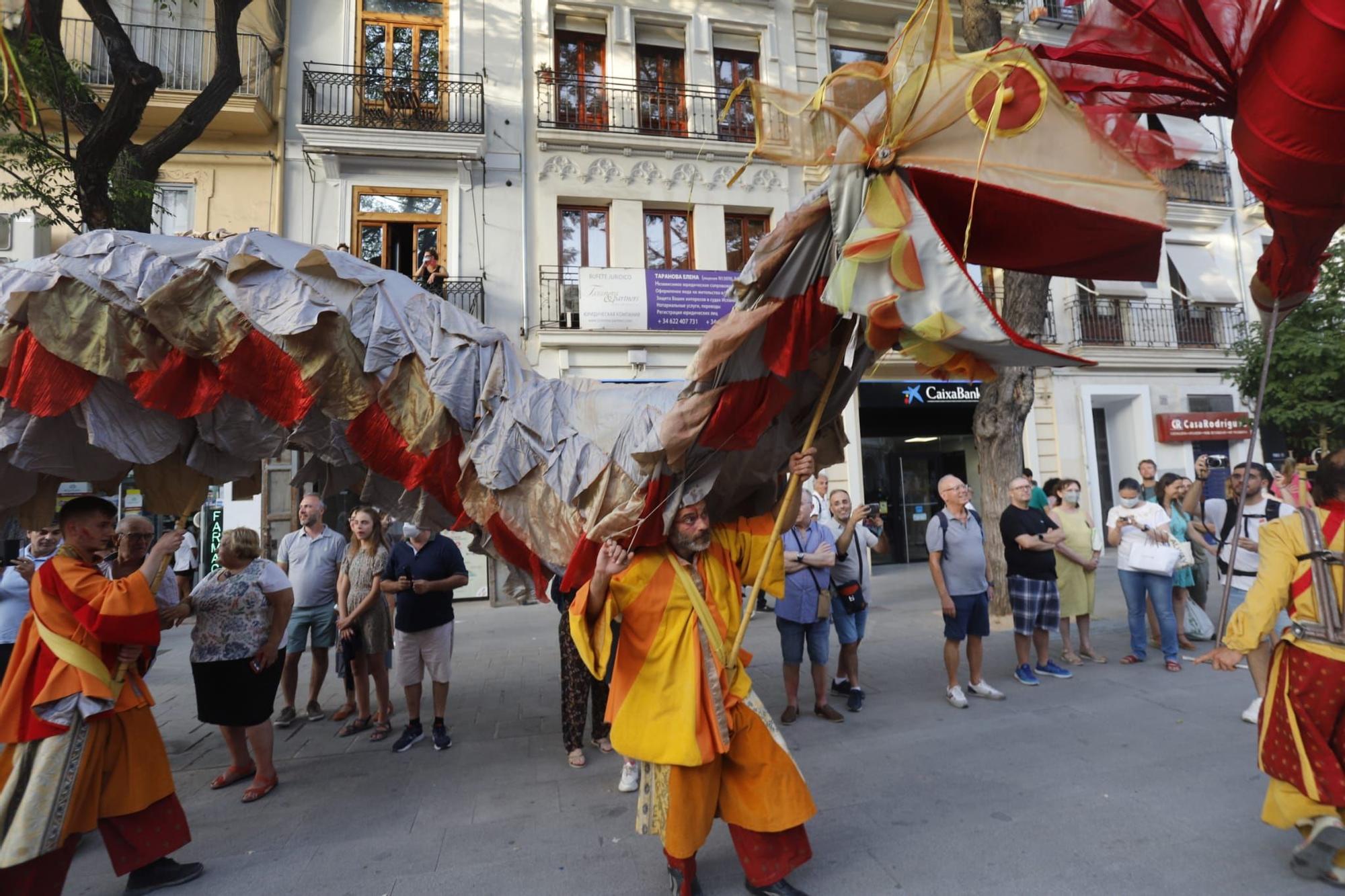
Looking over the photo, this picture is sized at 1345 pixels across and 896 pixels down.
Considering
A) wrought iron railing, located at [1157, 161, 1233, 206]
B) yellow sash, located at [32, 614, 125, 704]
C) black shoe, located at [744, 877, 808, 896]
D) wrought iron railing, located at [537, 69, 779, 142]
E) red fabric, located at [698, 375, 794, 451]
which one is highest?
wrought iron railing, located at [537, 69, 779, 142]

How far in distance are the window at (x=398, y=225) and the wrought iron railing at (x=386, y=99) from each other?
1085 mm

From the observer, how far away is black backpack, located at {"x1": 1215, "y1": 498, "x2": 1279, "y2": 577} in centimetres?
515

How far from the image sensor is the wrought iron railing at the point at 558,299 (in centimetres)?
1200

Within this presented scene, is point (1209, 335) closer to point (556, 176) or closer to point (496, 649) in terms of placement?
point (556, 176)

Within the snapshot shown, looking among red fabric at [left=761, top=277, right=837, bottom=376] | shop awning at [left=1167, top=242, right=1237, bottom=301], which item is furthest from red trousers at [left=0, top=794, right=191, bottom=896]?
shop awning at [left=1167, top=242, right=1237, bottom=301]

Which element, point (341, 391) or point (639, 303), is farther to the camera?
point (639, 303)

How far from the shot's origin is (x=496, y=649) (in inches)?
315

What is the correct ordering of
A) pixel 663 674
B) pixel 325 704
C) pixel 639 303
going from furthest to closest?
pixel 639 303
pixel 325 704
pixel 663 674

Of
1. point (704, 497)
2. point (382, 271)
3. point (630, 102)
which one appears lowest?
point (704, 497)

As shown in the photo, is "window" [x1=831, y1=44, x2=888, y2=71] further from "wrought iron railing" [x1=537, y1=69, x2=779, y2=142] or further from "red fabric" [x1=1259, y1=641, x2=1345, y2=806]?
"red fabric" [x1=1259, y1=641, x2=1345, y2=806]

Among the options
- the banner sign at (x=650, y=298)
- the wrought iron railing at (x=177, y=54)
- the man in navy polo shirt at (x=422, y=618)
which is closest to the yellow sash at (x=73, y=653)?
the man in navy polo shirt at (x=422, y=618)

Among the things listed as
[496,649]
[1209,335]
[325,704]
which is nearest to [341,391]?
[325,704]

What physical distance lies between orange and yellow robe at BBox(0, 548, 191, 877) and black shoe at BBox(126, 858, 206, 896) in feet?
0.33

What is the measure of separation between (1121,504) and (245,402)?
24.3 ft
